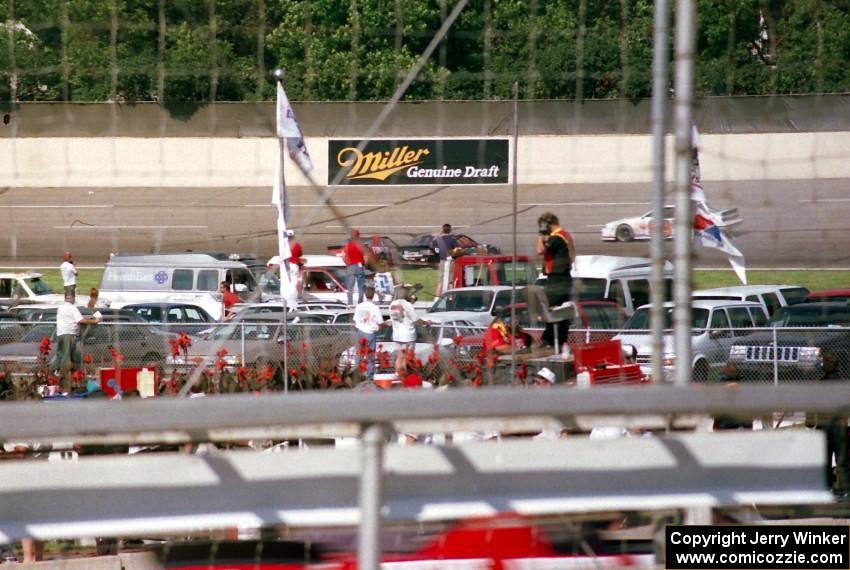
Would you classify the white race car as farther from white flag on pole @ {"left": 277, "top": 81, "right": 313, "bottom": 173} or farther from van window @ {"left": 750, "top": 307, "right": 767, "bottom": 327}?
van window @ {"left": 750, "top": 307, "right": 767, "bottom": 327}

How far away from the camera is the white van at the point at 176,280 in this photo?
1369 cm

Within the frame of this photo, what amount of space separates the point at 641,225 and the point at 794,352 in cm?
322

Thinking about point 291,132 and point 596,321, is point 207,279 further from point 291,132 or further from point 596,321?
point 291,132

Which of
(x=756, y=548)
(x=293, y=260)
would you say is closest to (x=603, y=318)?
(x=293, y=260)

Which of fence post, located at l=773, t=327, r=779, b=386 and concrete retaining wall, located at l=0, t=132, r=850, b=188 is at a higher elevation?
concrete retaining wall, located at l=0, t=132, r=850, b=188

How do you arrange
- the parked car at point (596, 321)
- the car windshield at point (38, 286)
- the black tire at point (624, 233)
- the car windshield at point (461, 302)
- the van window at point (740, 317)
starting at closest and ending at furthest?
the black tire at point (624, 233) < the parked car at point (596, 321) < the van window at point (740, 317) < the car windshield at point (461, 302) < the car windshield at point (38, 286)

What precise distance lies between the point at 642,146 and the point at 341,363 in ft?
16.4

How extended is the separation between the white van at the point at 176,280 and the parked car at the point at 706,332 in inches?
171

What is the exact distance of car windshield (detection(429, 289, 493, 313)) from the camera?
14336mm

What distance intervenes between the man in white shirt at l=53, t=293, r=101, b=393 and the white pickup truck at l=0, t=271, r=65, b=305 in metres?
7.37

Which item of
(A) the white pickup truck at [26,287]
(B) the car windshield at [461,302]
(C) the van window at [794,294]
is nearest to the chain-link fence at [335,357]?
(B) the car windshield at [461,302]

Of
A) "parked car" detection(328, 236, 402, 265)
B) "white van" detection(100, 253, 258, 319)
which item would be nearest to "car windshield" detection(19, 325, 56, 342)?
"white van" detection(100, 253, 258, 319)

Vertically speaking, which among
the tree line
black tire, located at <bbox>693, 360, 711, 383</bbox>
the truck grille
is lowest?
black tire, located at <bbox>693, 360, 711, 383</bbox>

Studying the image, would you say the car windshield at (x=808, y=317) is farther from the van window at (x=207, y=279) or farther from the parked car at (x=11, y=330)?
the van window at (x=207, y=279)
